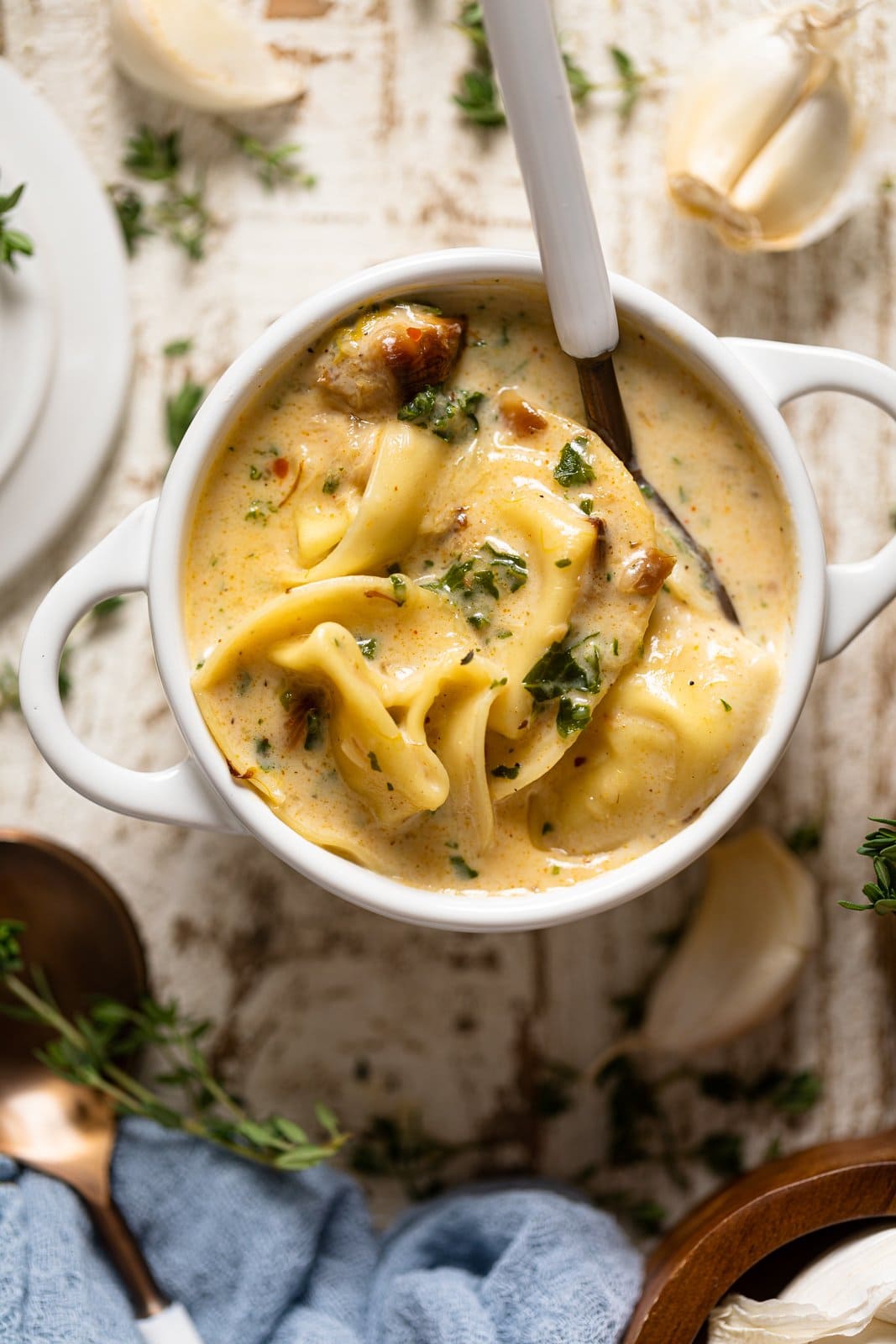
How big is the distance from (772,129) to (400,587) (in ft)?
3.90

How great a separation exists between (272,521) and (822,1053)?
158 cm

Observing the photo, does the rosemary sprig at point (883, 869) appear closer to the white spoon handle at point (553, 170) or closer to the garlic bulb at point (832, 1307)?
the garlic bulb at point (832, 1307)

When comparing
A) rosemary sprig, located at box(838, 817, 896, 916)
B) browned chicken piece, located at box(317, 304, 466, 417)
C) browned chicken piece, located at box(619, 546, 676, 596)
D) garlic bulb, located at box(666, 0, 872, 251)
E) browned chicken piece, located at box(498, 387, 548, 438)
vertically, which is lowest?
rosemary sprig, located at box(838, 817, 896, 916)

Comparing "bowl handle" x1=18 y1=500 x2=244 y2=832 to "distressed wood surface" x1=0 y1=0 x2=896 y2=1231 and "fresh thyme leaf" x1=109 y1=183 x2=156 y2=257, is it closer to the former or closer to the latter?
"distressed wood surface" x1=0 y1=0 x2=896 y2=1231

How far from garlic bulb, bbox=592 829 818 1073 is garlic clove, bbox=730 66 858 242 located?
1.19 metres

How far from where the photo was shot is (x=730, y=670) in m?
2.04

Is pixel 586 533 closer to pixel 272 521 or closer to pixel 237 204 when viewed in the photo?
pixel 272 521

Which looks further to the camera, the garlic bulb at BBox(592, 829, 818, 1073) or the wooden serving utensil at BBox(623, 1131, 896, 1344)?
the garlic bulb at BBox(592, 829, 818, 1073)

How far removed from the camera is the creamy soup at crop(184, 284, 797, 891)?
199cm

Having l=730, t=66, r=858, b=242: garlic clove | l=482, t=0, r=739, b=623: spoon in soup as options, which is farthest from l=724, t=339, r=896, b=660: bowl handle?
l=730, t=66, r=858, b=242: garlic clove

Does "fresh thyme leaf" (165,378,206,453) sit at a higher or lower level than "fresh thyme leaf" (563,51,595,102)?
lower

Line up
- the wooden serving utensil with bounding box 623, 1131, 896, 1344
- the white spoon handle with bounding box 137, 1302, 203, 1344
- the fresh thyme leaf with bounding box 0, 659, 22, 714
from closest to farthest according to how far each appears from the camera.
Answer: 1. the wooden serving utensil with bounding box 623, 1131, 896, 1344
2. the white spoon handle with bounding box 137, 1302, 203, 1344
3. the fresh thyme leaf with bounding box 0, 659, 22, 714

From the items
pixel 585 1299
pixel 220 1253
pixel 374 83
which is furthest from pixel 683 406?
pixel 220 1253

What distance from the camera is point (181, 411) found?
2508mm
